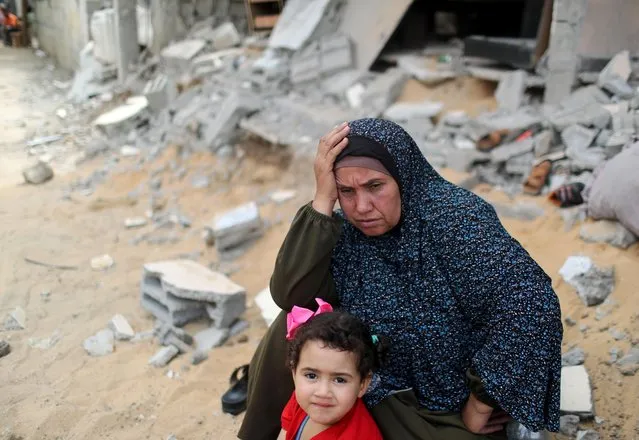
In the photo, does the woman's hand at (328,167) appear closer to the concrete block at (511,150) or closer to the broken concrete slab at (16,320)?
the broken concrete slab at (16,320)

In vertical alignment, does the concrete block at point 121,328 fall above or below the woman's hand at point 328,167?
below

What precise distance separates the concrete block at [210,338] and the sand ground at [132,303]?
6cm

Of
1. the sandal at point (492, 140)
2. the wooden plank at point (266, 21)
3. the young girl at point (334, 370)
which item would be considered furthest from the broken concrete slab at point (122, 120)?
the young girl at point (334, 370)

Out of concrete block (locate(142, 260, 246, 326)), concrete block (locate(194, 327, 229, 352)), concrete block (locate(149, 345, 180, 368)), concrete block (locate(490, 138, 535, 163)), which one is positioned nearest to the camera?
concrete block (locate(149, 345, 180, 368))

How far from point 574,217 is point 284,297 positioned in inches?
95.6

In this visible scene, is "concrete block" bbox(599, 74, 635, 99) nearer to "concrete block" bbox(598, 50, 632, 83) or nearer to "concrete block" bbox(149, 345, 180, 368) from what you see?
"concrete block" bbox(598, 50, 632, 83)

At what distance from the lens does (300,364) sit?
6.56 feet

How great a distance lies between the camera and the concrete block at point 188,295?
3.88m

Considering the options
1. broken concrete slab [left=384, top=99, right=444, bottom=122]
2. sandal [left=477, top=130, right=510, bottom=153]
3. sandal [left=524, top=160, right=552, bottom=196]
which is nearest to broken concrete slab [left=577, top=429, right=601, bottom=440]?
sandal [left=524, top=160, right=552, bottom=196]

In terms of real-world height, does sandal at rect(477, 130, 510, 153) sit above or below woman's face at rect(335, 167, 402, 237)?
below

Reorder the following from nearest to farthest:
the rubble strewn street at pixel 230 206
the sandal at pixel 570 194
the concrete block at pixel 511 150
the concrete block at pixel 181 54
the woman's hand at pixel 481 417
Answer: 1. the woman's hand at pixel 481 417
2. the rubble strewn street at pixel 230 206
3. the sandal at pixel 570 194
4. the concrete block at pixel 511 150
5. the concrete block at pixel 181 54

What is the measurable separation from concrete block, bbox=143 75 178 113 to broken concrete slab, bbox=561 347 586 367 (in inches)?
288

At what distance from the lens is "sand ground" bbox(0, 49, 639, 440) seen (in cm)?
304

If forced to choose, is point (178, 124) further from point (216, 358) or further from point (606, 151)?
point (606, 151)
